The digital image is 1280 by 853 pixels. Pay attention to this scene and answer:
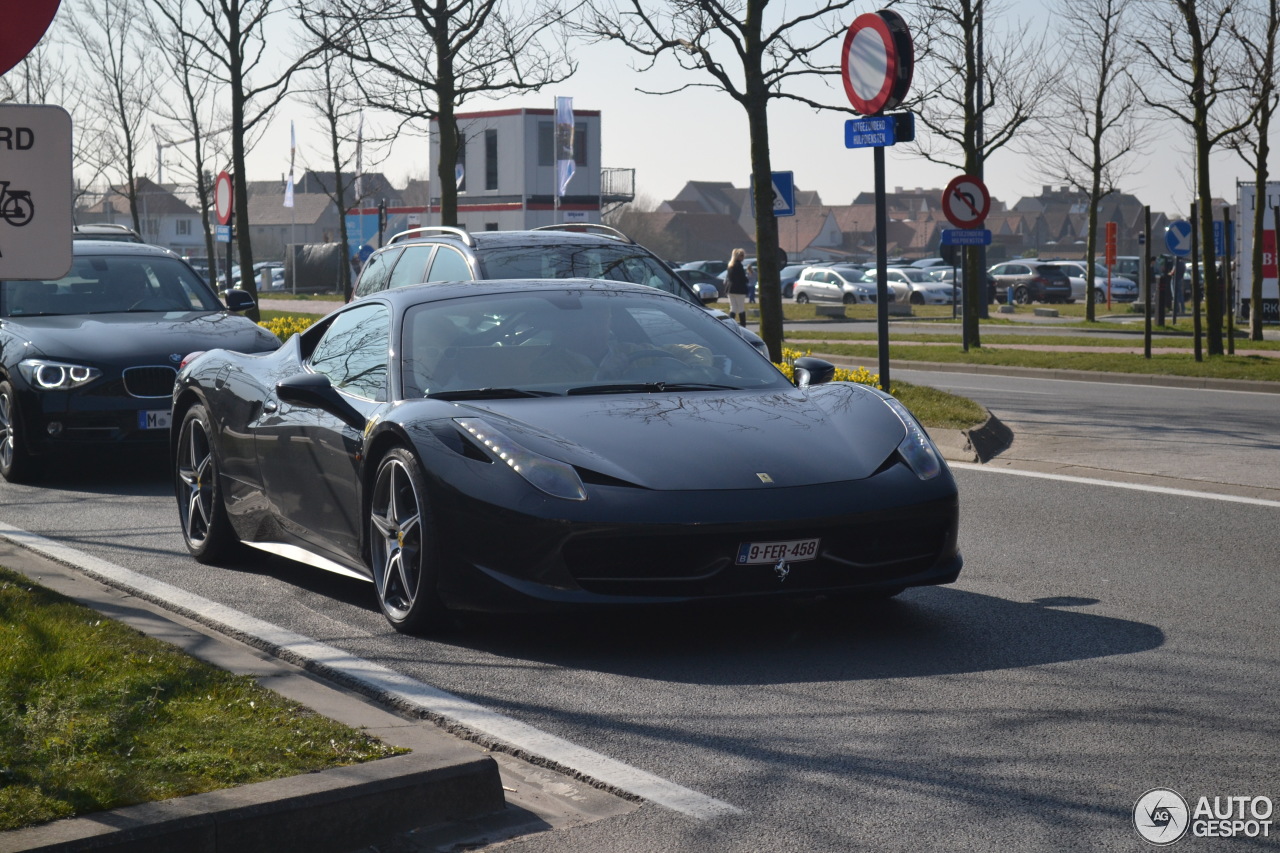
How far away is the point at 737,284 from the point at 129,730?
27831 mm

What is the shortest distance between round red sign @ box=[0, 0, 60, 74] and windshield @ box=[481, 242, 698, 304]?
7147 mm

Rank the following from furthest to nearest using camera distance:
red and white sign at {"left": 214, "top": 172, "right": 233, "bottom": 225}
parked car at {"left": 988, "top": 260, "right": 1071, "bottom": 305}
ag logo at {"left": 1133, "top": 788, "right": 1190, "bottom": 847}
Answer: parked car at {"left": 988, "top": 260, "right": 1071, "bottom": 305}
red and white sign at {"left": 214, "top": 172, "right": 233, "bottom": 225}
ag logo at {"left": 1133, "top": 788, "right": 1190, "bottom": 847}

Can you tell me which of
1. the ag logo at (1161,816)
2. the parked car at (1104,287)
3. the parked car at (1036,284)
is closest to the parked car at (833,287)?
the parked car at (1036,284)

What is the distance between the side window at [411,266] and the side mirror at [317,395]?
6134 millimetres

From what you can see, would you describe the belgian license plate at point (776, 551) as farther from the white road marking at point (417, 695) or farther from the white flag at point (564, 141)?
the white flag at point (564, 141)

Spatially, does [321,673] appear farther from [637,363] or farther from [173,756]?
[637,363]

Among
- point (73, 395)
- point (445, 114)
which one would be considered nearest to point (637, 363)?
point (73, 395)

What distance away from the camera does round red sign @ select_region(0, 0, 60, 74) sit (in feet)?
14.5

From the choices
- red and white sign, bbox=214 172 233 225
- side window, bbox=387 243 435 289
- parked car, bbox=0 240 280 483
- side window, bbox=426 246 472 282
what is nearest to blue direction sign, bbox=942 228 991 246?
red and white sign, bbox=214 172 233 225

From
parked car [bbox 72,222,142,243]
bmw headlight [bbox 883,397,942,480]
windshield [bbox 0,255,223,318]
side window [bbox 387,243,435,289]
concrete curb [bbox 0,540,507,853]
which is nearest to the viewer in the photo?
concrete curb [bbox 0,540,507,853]

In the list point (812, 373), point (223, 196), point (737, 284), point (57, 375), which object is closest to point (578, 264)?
point (57, 375)

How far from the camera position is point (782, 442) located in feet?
19.2

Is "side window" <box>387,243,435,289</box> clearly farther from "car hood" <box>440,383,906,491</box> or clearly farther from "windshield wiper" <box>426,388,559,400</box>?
"car hood" <box>440,383,906,491</box>

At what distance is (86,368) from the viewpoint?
35.1 feet
